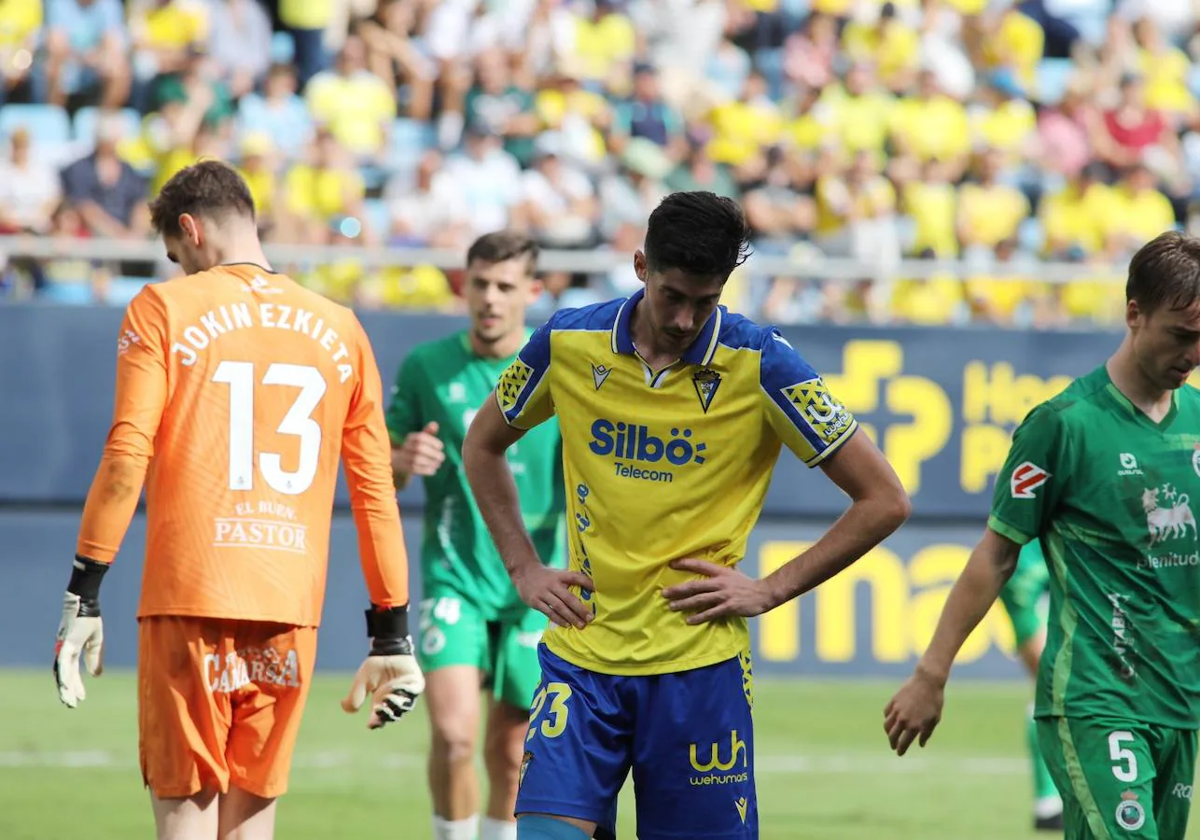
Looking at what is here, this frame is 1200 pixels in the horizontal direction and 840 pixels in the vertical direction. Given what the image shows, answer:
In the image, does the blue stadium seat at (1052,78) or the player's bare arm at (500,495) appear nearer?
the player's bare arm at (500,495)

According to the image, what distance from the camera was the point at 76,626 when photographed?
5.33 m

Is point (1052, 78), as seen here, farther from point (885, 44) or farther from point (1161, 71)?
point (885, 44)

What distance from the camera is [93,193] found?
47.8 feet

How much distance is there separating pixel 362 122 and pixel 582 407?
11818 mm

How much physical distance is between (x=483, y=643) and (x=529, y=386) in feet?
8.08

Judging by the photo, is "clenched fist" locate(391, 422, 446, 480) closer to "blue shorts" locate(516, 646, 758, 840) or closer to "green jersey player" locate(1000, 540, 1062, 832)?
"blue shorts" locate(516, 646, 758, 840)

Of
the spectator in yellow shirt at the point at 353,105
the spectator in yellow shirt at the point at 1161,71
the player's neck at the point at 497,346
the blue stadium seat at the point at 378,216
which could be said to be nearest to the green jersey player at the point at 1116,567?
the player's neck at the point at 497,346

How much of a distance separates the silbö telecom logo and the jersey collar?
0.64ft

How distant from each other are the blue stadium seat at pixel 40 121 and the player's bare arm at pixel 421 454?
9.36 m

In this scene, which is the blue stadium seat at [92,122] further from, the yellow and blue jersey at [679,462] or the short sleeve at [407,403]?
the yellow and blue jersey at [679,462]

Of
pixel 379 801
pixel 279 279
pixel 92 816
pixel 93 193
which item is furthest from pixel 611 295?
pixel 279 279

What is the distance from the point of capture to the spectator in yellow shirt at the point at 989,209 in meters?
16.7

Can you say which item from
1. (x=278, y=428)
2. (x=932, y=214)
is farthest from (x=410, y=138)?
(x=278, y=428)

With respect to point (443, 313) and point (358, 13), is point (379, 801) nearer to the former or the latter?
point (443, 313)
